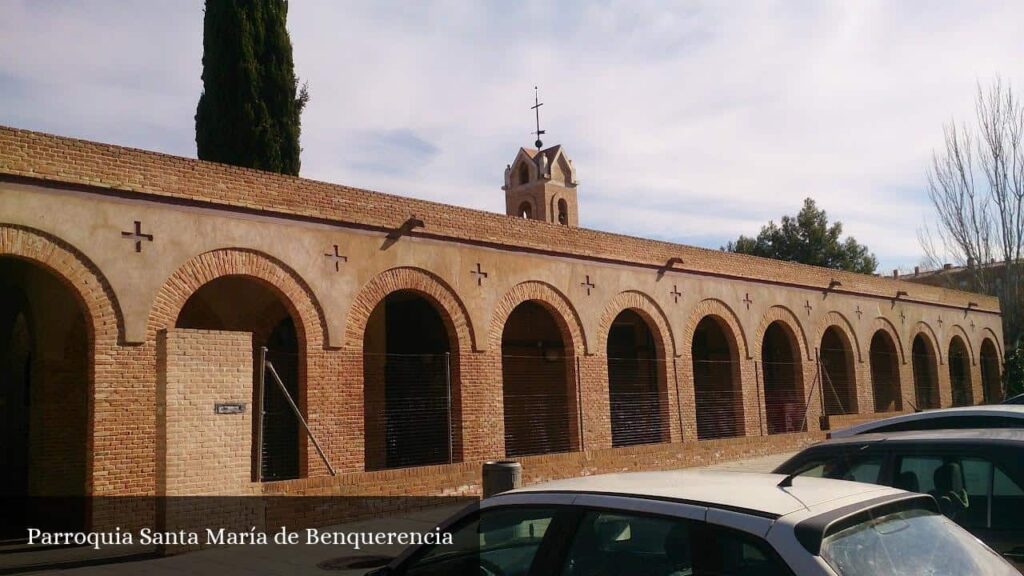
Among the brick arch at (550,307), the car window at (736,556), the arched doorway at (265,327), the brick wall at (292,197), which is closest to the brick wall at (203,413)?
the brick wall at (292,197)

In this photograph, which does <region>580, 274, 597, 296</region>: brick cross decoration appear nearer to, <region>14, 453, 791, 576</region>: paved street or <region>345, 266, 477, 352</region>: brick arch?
<region>345, 266, 477, 352</region>: brick arch

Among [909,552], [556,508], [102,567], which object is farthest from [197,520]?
[909,552]

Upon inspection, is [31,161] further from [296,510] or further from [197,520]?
[296,510]

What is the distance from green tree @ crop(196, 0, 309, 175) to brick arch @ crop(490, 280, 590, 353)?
24.7ft

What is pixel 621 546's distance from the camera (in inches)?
147

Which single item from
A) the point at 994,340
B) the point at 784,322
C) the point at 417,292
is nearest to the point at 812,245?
the point at 994,340

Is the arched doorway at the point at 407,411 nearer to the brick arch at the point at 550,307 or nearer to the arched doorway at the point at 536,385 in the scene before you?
the brick arch at the point at 550,307

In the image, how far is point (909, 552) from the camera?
136 inches

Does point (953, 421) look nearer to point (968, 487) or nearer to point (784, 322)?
point (968, 487)

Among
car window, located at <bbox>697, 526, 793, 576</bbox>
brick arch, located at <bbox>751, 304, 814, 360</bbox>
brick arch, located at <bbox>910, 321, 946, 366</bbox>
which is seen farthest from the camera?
brick arch, located at <bbox>910, 321, 946, 366</bbox>

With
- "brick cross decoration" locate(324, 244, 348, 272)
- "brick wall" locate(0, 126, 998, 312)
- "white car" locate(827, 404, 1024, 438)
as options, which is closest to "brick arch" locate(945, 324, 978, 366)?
"brick wall" locate(0, 126, 998, 312)

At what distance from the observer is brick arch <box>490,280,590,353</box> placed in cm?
1581

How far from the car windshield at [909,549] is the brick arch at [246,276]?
31.8 ft

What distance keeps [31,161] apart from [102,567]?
492 cm
